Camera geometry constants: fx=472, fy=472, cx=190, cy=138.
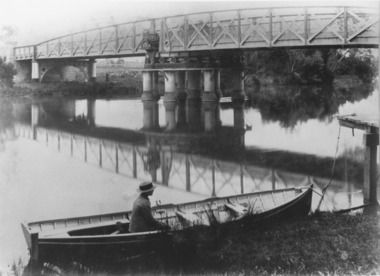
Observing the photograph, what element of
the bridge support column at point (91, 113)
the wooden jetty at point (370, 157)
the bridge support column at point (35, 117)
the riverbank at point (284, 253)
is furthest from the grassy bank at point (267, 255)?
the bridge support column at point (91, 113)

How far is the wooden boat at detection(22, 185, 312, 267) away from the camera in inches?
300

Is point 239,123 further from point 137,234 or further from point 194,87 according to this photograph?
point 137,234

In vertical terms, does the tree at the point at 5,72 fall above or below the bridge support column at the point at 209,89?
above

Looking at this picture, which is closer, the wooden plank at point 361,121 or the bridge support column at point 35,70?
the wooden plank at point 361,121

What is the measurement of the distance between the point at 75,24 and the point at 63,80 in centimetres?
2346

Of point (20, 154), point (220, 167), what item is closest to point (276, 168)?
point (220, 167)

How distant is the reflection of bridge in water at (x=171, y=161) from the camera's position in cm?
1341

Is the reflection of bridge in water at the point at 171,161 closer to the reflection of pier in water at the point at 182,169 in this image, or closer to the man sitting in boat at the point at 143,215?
the reflection of pier in water at the point at 182,169

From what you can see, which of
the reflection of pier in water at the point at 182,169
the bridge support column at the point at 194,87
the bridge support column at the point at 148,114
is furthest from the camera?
the bridge support column at the point at 194,87

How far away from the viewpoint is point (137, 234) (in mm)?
7844

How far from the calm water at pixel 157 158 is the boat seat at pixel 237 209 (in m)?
2.58

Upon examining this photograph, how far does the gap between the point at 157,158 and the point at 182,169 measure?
2.22 metres

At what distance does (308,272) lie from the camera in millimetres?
7496

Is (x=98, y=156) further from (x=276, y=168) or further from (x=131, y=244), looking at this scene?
(x=131, y=244)
